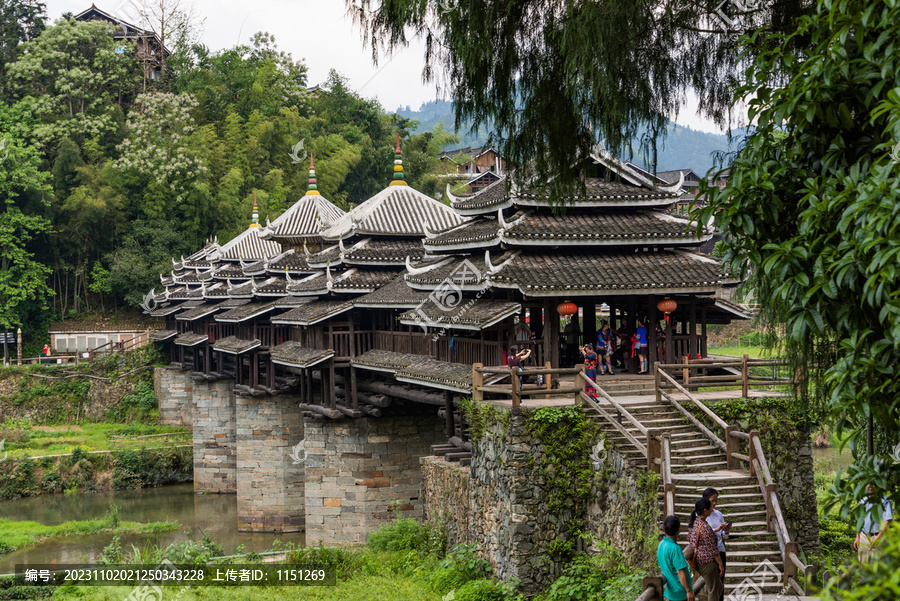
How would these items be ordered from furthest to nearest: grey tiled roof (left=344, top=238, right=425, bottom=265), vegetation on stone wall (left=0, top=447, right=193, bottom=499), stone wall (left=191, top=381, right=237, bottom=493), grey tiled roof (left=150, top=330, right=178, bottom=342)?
grey tiled roof (left=150, top=330, right=178, bottom=342), stone wall (left=191, top=381, right=237, bottom=493), vegetation on stone wall (left=0, top=447, right=193, bottom=499), grey tiled roof (left=344, top=238, right=425, bottom=265)

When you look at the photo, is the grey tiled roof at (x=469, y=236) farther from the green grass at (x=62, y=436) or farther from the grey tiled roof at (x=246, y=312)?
the green grass at (x=62, y=436)

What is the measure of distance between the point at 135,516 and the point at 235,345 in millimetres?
6644

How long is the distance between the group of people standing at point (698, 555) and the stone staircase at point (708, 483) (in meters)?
1.28

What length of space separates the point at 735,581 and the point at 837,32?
5.92m

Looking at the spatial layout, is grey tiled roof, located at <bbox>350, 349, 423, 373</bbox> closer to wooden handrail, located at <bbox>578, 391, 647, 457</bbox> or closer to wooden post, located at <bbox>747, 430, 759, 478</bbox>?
wooden handrail, located at <bbox>578, 391, 647, 457</bbox>

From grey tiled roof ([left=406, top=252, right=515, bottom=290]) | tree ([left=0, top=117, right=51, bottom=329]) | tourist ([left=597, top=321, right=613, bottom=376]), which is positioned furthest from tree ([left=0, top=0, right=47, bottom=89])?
tourist ([left=597, top=321, right=613, bottom=376])

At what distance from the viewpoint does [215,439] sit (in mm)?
32469

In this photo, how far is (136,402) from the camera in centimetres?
3975

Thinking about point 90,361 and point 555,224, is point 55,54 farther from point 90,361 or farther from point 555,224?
point 555,224

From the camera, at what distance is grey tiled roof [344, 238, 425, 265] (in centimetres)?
2269

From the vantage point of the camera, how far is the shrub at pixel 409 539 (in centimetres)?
1440

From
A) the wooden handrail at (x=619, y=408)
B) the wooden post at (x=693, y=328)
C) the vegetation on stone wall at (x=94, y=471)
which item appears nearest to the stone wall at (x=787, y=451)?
the wooden handrail at (x=619, y=408)

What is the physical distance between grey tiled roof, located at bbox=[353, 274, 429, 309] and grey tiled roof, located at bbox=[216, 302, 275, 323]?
6.65 metres

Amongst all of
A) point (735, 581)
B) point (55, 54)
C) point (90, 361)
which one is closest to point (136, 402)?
point (90, 361)
